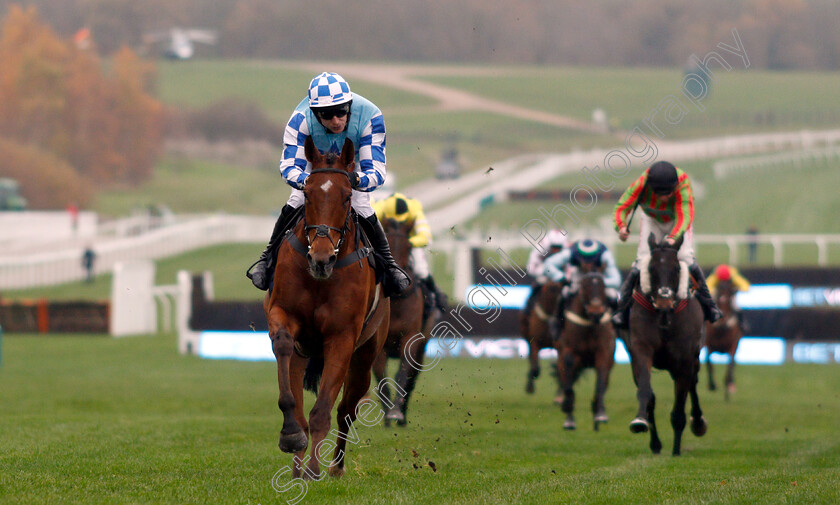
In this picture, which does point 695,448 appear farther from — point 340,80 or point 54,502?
point 54,502

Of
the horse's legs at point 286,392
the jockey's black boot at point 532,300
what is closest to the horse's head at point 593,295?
the jockey's black boot at point 532,300

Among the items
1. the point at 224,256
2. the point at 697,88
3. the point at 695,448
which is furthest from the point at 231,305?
the point at 224,256

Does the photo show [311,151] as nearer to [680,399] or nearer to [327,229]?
[327,229]

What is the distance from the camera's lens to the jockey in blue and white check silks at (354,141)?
7156 mm

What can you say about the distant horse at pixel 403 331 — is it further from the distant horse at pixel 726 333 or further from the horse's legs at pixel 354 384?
the distant horse at pixel 726 333

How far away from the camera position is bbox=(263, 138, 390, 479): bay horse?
6.54 metres

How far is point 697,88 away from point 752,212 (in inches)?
1366

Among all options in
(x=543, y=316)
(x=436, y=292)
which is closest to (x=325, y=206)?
(x=436, y=292)

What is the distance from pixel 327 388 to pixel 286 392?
329 millimetres

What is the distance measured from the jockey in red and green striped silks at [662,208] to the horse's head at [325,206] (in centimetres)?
343

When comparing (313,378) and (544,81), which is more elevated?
(544,81)

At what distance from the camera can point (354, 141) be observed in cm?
740

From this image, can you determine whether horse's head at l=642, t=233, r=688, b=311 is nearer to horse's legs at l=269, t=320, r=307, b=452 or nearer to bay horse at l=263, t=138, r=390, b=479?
bay horse at l=263, t=138, r=390, b=479

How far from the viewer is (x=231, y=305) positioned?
21.4 metres
